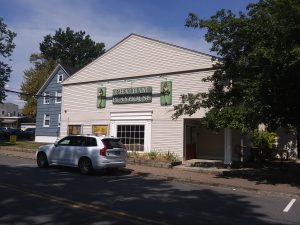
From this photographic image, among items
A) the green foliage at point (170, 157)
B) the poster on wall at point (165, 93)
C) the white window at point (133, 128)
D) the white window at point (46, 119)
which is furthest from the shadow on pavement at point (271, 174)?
the white window at point (46, 119)

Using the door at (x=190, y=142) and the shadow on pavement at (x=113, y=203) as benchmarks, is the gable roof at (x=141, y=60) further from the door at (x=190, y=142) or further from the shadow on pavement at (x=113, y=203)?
the shadow on pavement at (x=113, y=203)

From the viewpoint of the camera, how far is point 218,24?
1616 cm

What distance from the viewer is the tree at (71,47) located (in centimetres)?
7944

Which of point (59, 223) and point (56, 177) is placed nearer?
point (59, 223)

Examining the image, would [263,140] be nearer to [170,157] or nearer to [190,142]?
[190,142]

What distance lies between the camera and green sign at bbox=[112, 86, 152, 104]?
25.7 meters

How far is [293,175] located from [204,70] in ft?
27.8

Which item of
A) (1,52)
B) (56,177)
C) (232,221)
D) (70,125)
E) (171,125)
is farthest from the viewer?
(1,52)

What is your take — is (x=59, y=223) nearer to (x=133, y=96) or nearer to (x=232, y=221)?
(x=232, y=221)

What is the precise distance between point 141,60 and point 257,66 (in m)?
12.4

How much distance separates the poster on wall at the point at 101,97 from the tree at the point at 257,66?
1136 cm

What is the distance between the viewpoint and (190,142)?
24.8m

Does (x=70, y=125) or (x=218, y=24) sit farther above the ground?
(x=218, y=24)

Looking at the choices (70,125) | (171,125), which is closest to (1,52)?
(70,125)
